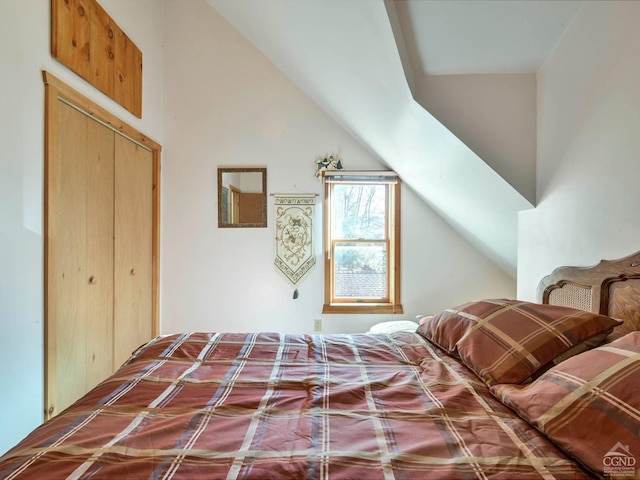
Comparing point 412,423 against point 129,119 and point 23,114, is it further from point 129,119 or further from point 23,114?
point 129,119

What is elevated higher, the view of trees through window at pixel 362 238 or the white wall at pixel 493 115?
the white wall at pixel 493 115

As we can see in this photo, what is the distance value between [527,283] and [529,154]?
740 millimetres

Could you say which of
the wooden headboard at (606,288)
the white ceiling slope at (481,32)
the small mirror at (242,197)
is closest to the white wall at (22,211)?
the small mirror at (242,197)

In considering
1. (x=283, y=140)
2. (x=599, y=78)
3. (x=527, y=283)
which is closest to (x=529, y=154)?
(x=599, y=78)

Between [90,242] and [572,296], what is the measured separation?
104 inches

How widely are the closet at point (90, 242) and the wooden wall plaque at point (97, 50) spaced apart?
6.9 inches

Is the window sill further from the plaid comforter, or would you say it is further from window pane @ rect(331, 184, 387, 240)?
the plaid comforter

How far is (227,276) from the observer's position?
113 inches

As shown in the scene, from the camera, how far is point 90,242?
1949 millimetres

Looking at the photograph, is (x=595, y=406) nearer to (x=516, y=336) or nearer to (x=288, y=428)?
(x=516, y=336)

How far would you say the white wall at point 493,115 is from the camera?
67.5 inches

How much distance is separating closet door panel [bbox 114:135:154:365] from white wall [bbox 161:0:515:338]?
218 millimetres

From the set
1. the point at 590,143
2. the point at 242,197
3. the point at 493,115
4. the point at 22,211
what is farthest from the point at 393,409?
the point at 242,197

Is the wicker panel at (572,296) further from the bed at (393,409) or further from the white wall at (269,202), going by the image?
the white wall at (269,202)
